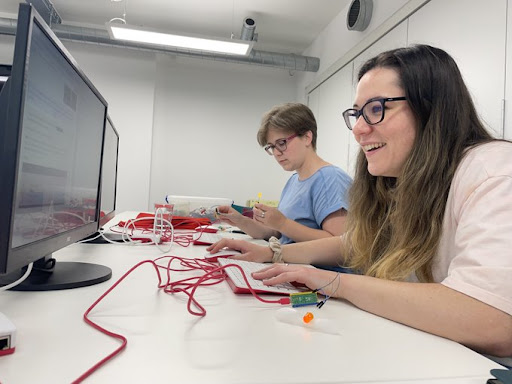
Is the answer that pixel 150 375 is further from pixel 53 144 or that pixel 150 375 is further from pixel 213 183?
pixel 213 183

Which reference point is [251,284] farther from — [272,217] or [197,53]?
[197,53]

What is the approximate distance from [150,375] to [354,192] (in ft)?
3.09

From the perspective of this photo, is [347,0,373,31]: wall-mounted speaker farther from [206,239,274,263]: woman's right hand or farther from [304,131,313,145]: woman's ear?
[206,239,274,263]: woman's right hand

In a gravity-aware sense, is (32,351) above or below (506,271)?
below

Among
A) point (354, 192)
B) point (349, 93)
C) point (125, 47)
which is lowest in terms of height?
point (354, 192)

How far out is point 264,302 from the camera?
2.52 ft

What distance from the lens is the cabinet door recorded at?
1836 mm

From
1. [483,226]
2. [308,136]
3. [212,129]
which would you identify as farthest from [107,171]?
[212,129]

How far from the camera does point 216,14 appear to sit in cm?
386

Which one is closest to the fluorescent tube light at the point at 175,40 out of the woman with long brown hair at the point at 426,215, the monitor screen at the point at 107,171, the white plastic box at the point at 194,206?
the white plastic box at the point at 194,206

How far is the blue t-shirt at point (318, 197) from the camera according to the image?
1572 mm

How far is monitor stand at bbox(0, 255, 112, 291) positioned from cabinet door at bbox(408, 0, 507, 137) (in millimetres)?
1778

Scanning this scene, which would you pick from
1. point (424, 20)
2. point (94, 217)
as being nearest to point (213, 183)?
point (424, 20)

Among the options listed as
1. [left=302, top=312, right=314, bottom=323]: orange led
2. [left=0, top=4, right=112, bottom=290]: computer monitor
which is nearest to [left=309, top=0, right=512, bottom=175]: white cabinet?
[left=302, top=312, right=314, bottom=323]: orange led
